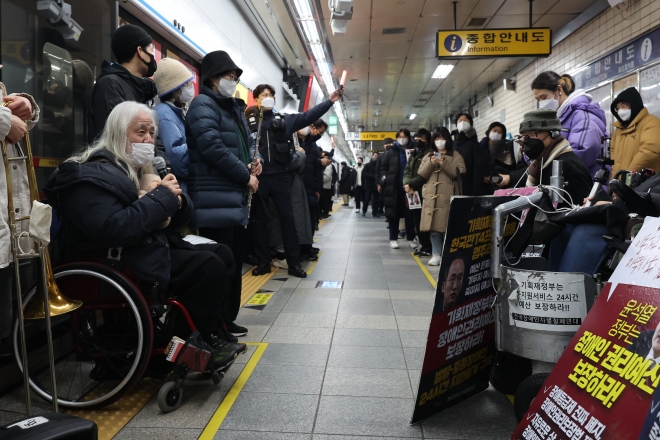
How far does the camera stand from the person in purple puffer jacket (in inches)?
149

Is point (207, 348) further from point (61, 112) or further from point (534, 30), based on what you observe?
point (534, 30)

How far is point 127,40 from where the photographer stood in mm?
3068

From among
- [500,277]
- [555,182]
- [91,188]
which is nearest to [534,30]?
[555,182]

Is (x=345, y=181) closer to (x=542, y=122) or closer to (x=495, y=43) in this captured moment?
(x=495, y=43)

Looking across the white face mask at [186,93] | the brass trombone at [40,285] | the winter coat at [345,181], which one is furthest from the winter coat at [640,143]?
the winter coat at [345,181]

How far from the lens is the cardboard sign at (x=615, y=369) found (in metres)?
1.36

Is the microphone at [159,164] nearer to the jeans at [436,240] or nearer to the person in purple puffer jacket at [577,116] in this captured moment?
the person in purple puffer jacket at [577,116]

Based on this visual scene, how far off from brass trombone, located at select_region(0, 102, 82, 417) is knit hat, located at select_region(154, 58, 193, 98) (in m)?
1.36

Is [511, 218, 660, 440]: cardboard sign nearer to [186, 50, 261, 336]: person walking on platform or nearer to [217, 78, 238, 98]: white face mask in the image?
[186, 50, 261, 336]: person walking on platform

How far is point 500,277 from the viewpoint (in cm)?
212

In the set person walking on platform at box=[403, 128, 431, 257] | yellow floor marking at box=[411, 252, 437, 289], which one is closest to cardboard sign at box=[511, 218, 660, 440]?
yellow floor marking at box=[411, 252, 437, 289]

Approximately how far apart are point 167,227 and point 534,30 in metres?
7.09

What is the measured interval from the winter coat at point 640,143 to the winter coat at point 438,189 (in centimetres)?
173

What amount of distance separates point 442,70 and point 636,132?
27.0ft
